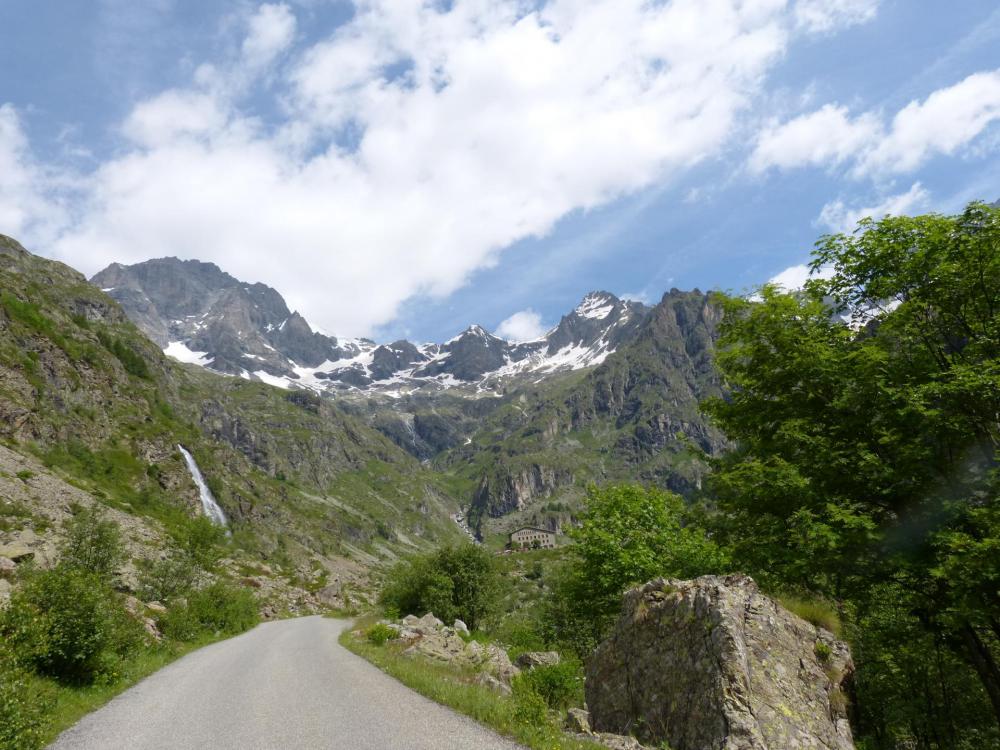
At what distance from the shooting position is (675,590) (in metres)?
12.9

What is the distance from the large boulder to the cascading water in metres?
123

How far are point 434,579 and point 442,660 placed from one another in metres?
25.3

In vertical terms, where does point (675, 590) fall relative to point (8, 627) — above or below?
above

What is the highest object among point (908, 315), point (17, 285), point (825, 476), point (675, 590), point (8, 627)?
point (17, 285)

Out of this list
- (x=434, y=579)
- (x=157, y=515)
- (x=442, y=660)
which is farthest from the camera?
(x=157, y=515)

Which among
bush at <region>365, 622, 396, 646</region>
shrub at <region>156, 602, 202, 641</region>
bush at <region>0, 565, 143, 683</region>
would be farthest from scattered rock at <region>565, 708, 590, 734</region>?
shrub at <region>156, 602, 202, 641</region>

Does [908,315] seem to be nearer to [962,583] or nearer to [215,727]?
[962,583]

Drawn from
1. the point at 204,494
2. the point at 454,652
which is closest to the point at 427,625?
the point at 454,652

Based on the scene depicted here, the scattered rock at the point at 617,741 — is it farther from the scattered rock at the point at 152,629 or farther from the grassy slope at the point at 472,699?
the scattered rock at the point at 152,629

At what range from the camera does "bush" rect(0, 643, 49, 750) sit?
10.5 m

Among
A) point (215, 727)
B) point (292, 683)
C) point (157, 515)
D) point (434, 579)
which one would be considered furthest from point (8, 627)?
point (157, 515)

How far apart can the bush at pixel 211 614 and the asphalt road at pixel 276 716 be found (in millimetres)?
12858

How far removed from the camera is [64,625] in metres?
16.7

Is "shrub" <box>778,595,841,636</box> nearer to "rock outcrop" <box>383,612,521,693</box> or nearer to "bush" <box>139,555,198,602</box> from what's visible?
"rock outcrop" <box>383,612,521,693</box>
